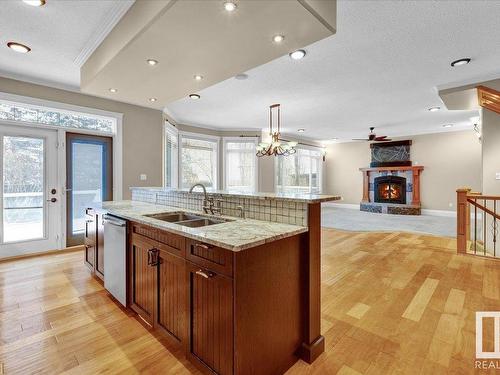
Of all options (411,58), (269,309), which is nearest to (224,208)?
(269,309)

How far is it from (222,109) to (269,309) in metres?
4.79

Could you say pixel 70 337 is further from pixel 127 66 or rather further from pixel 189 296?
pixel 127 66

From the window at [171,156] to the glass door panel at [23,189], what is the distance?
94.9 inches

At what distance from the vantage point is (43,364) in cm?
173

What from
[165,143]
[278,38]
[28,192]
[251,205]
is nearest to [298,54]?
[278,38]

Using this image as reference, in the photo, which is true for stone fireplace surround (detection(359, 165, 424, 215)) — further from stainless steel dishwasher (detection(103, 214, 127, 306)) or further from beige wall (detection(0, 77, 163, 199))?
stainless steel dishwasher (detection(103, 214, 127, 306))

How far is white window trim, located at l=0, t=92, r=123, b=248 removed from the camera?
3807 mm

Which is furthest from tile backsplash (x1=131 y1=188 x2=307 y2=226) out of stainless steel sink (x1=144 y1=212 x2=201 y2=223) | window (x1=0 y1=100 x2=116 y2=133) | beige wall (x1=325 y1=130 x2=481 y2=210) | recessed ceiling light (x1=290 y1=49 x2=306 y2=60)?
beige wall (x1=325 y1=130 x2=481 y2=210)

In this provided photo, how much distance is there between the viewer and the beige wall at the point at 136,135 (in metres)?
4.26

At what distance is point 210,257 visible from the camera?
1487mm

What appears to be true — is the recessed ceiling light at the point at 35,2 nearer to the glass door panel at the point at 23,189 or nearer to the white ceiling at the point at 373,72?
the white ceiling at the point at 373,72

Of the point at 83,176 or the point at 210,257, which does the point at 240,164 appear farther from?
the point at 210,257

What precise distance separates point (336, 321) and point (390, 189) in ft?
26.9

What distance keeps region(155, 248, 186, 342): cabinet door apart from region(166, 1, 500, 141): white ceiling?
2533 millimetres
